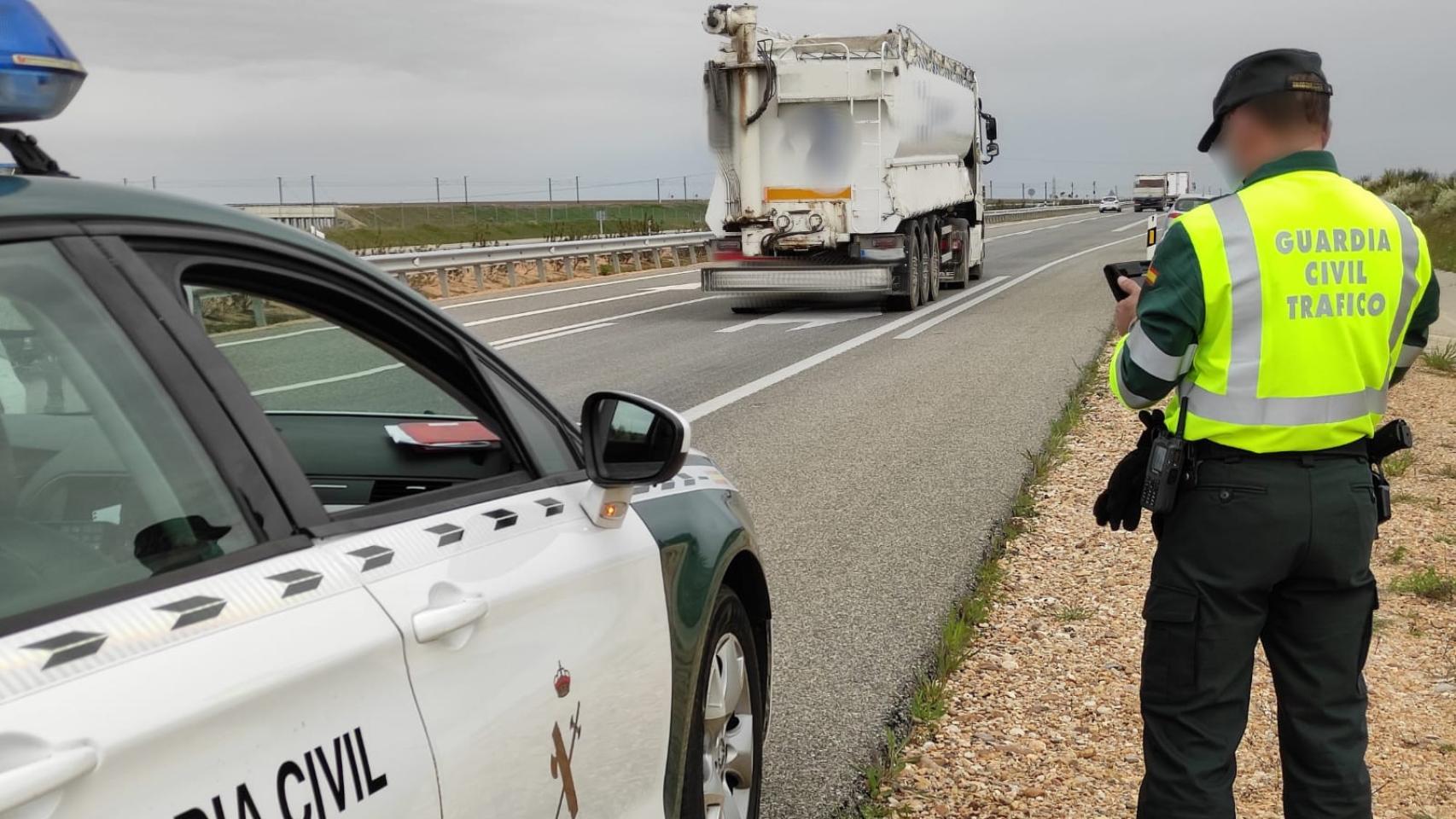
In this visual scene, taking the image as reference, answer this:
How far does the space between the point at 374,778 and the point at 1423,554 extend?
5806mm

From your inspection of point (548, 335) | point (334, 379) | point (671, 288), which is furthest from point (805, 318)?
point (334, 379)

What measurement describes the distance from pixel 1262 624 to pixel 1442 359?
1137 centimetres

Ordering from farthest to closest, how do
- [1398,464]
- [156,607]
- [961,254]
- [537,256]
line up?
[537,256]
[961,254]
[1398,464]
[156,607]

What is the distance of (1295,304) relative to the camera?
290cm

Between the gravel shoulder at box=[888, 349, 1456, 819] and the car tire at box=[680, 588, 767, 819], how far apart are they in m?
0.67

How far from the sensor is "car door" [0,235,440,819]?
145 cm

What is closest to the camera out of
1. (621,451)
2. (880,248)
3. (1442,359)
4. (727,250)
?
(621,451)

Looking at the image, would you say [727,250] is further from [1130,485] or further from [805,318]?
[1130,485]

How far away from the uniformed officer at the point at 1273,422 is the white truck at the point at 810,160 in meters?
15.9

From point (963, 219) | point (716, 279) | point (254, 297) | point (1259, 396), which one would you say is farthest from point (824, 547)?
point (963, 219)

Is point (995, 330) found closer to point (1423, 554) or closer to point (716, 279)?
point (716, 279)

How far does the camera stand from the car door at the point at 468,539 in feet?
6.42

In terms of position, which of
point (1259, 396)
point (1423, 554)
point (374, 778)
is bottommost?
point (1423, 554)

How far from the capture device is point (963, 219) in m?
25.0
